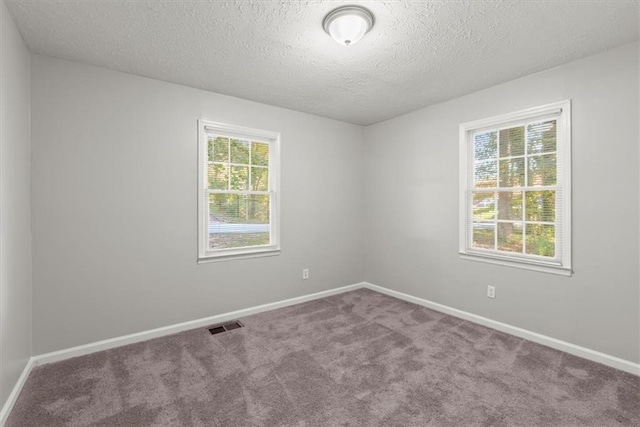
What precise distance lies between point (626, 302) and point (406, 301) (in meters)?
2.10

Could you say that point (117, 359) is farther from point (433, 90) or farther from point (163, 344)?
point (433, 90)

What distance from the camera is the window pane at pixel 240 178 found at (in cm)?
344

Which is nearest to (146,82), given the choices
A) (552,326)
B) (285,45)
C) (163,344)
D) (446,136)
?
(285,45)

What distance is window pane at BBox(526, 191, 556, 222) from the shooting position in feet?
9.06

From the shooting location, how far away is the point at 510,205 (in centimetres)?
307

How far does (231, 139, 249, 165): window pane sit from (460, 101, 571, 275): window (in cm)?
251

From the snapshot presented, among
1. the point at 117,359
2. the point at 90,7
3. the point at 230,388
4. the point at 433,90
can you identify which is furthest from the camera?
the point at 433,90

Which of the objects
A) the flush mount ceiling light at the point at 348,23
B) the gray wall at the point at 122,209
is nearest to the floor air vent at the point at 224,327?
the gray wall at the point at 122,209

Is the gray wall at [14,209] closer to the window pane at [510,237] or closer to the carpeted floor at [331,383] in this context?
the carpeted floor at [331,383]

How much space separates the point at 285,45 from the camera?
7.60 ft

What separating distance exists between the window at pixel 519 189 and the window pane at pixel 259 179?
7.59 ft

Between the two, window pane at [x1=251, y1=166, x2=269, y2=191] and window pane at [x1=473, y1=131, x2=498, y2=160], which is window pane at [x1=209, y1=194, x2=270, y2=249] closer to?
window pane at [x1=251, y1=166, x2=269, y2=191]

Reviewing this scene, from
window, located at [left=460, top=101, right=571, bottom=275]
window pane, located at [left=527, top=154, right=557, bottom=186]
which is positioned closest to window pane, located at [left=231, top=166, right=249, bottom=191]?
window, located at [left=460, top=101, right=571, bottom=275]

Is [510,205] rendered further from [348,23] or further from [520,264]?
[348,23]
